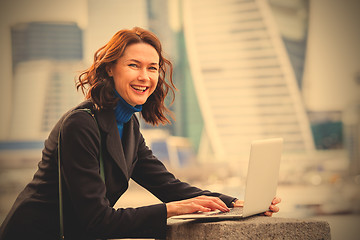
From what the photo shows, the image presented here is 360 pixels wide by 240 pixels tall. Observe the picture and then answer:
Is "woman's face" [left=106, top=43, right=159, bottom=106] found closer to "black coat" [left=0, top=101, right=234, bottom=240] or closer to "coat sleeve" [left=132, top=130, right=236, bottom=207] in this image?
"black coat" [left=0, top=101, right=234, bottom=240]

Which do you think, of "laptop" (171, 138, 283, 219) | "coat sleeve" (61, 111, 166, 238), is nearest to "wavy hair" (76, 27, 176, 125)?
"coat sleeve" (61, 111, 166, 238)

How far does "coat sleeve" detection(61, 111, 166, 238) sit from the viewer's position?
148 centimetres

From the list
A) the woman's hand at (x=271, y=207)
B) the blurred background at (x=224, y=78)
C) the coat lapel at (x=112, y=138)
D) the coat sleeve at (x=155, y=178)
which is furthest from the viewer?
the blurred background at (x=224, y=78)

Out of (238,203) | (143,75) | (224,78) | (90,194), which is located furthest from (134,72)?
(224,78)

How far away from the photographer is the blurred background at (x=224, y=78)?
1557 centimetres

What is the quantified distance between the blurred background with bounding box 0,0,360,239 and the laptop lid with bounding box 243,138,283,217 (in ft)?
45.1

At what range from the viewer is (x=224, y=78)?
67.3 feet

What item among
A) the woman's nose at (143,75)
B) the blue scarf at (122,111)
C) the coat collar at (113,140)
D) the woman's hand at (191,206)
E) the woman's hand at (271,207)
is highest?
the woman's nose at (143,75)

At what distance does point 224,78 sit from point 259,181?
1903 centimetres

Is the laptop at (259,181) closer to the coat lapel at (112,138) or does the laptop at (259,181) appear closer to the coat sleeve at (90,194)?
the coat sleeve at (90,194)

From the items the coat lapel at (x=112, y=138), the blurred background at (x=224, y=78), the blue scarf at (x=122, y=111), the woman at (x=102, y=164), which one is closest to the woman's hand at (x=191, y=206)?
the woman at (x=102, y=164)

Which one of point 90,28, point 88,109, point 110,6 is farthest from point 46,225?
point 110,6

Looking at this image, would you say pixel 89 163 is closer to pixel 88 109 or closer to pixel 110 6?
pixel 88 109

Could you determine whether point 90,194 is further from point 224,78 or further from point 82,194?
point 224,78
